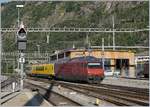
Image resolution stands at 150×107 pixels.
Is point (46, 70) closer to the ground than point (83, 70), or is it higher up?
closer to the ground

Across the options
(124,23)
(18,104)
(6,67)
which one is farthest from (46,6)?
(18,104)

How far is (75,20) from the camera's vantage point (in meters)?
152

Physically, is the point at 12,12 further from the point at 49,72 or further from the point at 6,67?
the point at 49,72

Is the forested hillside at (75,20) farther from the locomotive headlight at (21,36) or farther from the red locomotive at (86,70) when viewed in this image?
the locomotive headlight at (21,36)

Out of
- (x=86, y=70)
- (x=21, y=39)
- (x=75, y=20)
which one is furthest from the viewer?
(x=75, y=20)

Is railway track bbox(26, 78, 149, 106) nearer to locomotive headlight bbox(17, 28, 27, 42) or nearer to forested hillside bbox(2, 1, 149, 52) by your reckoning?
locomotive headlight bbox(17, 28, 27, 42)

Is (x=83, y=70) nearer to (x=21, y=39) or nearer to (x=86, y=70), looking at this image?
(x=86, y=70)

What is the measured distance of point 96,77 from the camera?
158 feet

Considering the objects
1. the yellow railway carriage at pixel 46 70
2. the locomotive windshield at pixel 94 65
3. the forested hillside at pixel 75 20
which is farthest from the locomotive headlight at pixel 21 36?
the forested hillside at pixel 75 20

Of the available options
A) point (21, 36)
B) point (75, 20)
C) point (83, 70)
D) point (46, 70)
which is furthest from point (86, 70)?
point (75, 20)

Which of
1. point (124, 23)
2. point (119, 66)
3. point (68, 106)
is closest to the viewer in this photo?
point (68, 106)

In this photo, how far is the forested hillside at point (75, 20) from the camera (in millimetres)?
108875

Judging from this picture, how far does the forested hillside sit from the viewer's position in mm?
108875

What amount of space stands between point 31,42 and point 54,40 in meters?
5.59
